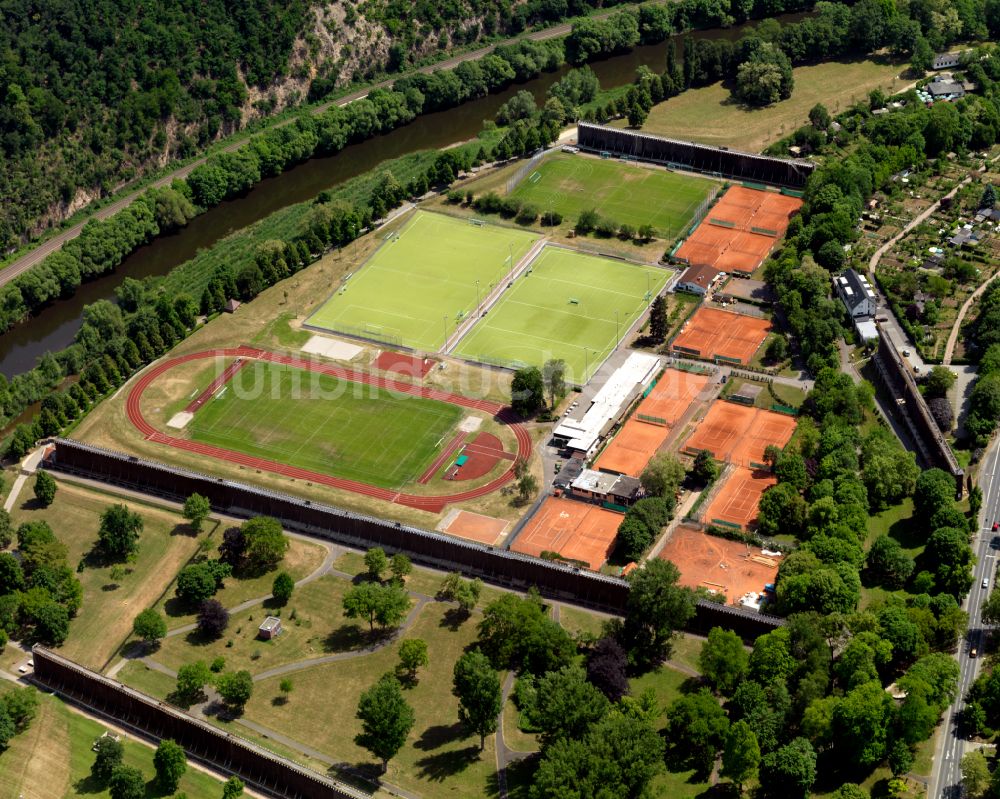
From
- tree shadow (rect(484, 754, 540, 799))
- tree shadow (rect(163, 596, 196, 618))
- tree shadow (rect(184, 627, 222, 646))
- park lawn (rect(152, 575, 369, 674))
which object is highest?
tree shadow (rect(163, 596, 196, 618))

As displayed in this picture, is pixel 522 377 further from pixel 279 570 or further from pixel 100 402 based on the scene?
pixel 100 402

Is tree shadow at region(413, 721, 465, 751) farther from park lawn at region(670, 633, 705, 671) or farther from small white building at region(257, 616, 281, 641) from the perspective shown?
park lawn at region(670, 633, 705, 671)

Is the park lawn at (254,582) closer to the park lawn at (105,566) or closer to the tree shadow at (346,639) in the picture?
the park lawn at (105,566)

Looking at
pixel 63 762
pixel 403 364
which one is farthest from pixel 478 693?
pixel 403 364

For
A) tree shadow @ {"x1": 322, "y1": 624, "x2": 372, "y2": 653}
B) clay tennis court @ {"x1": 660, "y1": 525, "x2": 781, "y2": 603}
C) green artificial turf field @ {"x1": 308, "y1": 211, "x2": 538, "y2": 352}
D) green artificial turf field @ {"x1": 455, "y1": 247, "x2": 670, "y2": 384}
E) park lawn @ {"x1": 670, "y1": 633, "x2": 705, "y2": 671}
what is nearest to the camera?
park lawn @ {"x1": 670, "y1": 633, "x2": 705, "y2": 671}

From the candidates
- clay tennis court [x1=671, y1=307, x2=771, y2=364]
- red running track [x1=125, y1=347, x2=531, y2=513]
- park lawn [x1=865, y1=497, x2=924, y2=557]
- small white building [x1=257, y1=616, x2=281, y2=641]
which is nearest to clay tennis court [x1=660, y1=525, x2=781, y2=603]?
park lawn [x1=865, y1=497, x2=924, y2=557]

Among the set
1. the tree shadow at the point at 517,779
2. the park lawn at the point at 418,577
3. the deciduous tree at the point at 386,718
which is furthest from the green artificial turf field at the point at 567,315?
the tree shadow at the point at 517,779

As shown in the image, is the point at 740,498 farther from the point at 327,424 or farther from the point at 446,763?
the point at 327,424
